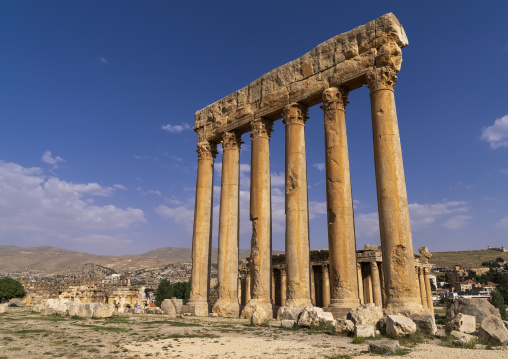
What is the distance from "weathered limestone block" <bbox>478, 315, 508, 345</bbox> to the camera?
Answer: 884 centimetres

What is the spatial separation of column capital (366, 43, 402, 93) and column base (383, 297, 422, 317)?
8.00 metres

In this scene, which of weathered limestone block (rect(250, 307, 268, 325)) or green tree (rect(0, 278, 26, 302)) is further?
green tree (rect(0, 278, 26, 302))

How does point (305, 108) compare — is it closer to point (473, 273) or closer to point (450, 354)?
point (450, 354)

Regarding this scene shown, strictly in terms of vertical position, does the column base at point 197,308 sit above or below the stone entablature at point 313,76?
below

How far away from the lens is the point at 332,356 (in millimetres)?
7766

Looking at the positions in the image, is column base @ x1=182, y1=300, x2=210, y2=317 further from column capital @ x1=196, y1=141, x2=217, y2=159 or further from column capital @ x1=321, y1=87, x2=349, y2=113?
column capital @ x1=321, y1=87, x2=349, y2=113

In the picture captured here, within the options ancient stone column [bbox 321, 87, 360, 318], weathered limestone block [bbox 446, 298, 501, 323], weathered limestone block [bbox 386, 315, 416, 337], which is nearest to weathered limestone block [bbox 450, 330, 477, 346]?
weathered limestone block [bbox 386, 315, 416, 337]

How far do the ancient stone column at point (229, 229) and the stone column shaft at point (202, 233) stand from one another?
1519 millimetres

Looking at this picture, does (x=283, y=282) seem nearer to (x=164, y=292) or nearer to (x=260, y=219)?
(x=260, y=219)

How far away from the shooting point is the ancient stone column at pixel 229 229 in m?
19.7

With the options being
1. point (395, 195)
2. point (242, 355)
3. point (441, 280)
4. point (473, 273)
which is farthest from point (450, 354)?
point (441, 280)

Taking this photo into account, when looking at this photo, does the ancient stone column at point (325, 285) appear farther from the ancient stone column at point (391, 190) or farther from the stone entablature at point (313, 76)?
the ancient stone column at point (391, 190)

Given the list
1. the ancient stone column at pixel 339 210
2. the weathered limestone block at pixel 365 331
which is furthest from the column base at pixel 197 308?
the weathered limestone block at pixel 365 331

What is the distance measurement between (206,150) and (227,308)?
9.48m
